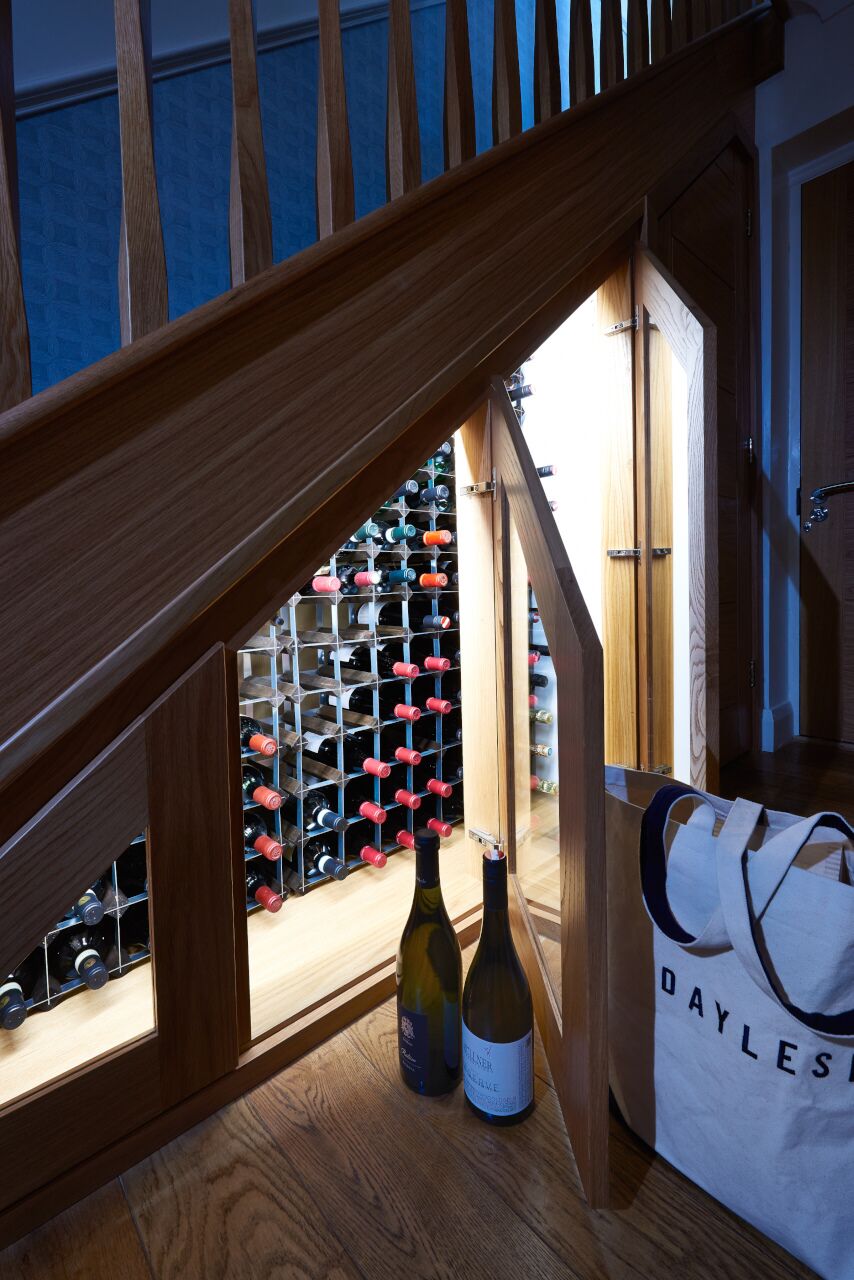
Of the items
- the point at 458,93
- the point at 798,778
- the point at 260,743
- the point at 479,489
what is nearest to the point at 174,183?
the point at 458,93

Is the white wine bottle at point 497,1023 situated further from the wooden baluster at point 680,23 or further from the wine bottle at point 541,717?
the wooden baluster at point 680,23

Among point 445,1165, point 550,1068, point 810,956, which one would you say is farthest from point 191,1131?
point 810,956

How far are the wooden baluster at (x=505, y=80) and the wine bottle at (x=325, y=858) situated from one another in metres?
1.28

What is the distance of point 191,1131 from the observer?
2.55ft

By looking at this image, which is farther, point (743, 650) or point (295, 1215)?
point (743, 650)

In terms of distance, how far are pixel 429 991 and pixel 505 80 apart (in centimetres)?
136

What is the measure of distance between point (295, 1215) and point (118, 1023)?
0.30 metres

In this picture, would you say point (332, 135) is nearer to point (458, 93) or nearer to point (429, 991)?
point (458, 93)

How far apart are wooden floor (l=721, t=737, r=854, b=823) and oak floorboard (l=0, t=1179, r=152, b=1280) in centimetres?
142

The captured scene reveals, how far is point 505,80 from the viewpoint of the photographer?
3.57 feet

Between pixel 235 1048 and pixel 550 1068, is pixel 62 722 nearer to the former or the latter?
pixel 235 1048

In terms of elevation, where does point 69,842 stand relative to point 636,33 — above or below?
below

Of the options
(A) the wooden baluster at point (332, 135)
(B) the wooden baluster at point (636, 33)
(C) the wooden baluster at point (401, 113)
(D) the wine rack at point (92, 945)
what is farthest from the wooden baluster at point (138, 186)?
(B) the wooden baluster at point (636, 33)

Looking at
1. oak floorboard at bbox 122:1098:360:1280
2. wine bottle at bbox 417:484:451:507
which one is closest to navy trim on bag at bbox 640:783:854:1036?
oak floorboard at bbox 122:1098:360:1280
